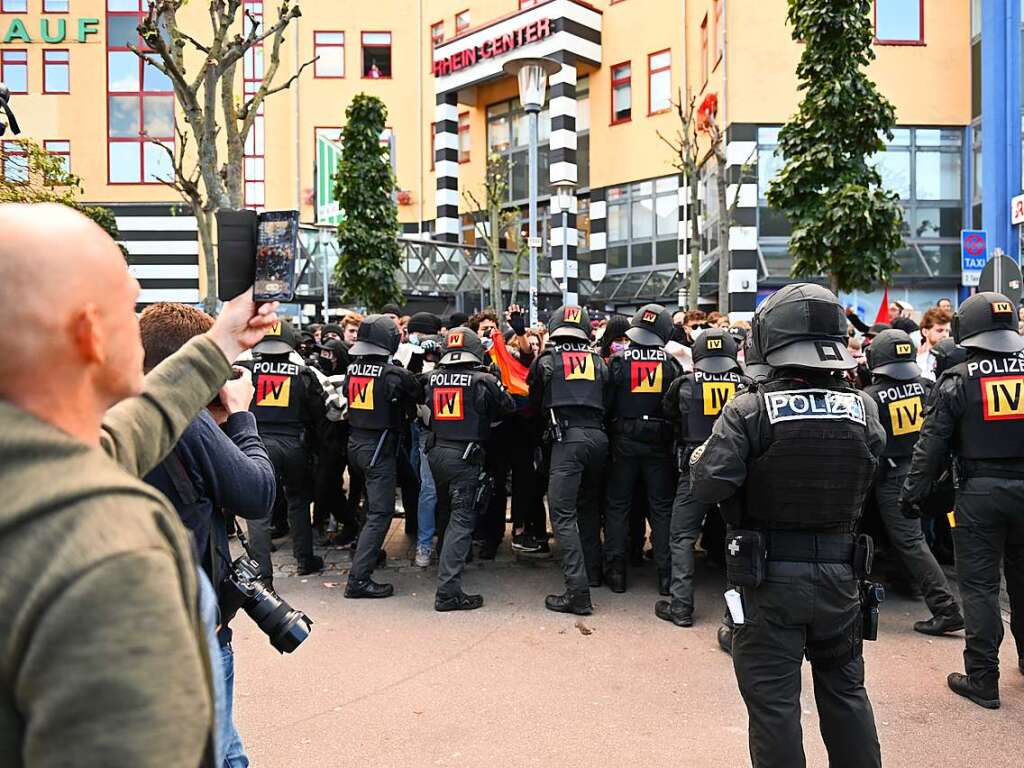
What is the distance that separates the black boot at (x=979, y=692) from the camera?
183 inches

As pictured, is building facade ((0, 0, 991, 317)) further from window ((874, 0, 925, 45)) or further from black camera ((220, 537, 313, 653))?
black camera ((220, 537, 313, 653))

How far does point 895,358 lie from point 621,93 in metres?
23.9

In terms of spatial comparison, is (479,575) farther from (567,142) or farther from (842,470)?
(567,142)

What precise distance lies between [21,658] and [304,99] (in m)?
36.7

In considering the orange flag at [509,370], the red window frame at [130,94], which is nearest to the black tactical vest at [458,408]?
the orange flag at [509,370]

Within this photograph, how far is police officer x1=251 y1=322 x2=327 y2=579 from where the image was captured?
7.17m

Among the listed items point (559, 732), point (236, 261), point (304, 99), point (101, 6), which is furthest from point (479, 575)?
point (101, 6)

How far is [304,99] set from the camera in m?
34.8

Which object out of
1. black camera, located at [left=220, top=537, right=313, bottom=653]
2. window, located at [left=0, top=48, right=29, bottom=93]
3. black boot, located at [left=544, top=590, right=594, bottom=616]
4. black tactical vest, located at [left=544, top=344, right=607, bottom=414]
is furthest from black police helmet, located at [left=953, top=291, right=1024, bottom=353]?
window, located at [left=0, top=48, right=29, bottom=93]

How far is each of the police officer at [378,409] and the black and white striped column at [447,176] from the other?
26.3 meters

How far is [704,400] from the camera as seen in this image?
21.8 feet

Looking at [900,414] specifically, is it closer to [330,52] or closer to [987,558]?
[987,558]

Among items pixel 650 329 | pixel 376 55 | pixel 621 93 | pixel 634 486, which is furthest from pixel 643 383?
pixel 376 55

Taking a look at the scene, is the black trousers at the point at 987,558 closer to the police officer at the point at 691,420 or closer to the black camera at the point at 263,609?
the police officer at the point at 691,420
